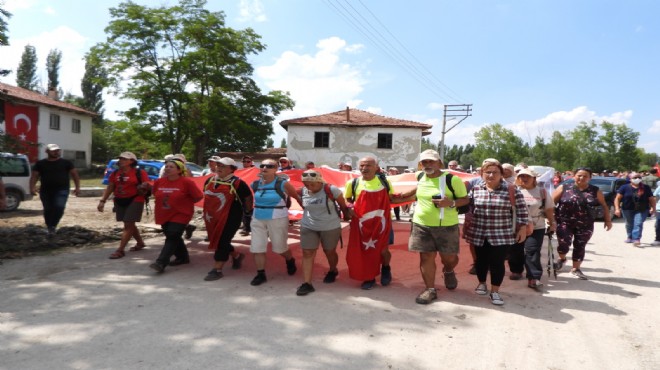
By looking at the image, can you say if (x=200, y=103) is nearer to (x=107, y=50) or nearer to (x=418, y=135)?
(x=107, y=50)

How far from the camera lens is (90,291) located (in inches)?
189

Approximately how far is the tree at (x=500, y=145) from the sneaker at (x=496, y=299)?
6887cm

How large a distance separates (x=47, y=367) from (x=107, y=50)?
100 feet

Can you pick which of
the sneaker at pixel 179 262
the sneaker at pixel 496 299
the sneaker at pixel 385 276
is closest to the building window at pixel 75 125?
the sneaker at pixel 179 262

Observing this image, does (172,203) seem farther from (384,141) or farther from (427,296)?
(384,141)

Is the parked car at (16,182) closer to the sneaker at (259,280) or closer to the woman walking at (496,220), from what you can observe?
the sneaker at (259,280)

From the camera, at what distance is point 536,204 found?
536cm

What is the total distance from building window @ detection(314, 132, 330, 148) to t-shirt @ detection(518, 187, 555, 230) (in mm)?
29099

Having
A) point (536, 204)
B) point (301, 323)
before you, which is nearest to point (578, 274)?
point (536, 204)

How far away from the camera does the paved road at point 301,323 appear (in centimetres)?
318

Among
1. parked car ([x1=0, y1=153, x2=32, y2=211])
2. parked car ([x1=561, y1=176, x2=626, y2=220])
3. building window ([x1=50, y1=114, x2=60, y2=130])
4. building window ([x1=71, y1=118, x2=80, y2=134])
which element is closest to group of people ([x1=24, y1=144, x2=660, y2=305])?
parked car ([x1=0, y1=153, x2=32, y2=211])

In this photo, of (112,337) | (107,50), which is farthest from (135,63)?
(112,337)

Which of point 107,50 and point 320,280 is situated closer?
point 320,280

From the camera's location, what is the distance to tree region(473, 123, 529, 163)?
228 ft
